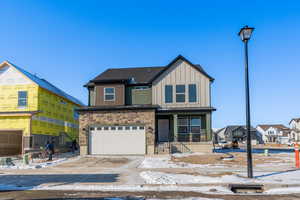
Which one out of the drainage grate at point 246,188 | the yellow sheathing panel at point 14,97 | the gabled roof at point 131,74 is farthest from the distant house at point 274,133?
the drainage grate at point 246,188

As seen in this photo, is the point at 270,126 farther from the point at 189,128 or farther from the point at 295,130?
the point at 189,128

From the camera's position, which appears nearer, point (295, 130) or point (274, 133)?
point (295, 130)

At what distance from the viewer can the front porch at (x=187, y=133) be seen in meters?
20.6

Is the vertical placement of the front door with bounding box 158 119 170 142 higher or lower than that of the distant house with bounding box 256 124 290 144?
higher

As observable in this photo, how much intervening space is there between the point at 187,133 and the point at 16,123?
16.4m

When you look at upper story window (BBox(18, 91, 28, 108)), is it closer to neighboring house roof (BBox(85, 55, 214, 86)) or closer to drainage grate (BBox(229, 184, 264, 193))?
neighboring house roof (BBox(85, 55, 214, 86))

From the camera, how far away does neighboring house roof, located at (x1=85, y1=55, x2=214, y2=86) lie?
2234cm

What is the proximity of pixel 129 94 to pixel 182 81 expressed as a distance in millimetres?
5302

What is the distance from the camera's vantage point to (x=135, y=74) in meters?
25.5

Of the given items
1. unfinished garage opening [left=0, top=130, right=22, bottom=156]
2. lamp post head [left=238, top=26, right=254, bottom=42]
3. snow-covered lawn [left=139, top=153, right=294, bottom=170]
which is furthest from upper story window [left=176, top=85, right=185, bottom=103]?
unfinished garage opening [left=0, top=130, right=22, bottom=156]

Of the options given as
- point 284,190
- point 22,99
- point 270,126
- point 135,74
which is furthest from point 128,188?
point 270,126

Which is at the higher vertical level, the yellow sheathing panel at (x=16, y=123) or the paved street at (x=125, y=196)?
the yellow sheathing panel at (x=16, y=123)

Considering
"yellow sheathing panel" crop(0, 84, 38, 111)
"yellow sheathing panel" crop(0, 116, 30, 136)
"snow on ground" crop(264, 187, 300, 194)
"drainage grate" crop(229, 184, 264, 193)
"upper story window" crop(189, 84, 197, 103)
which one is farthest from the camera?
"yellow sheathing panel" crop(0, 84, 38, 111)

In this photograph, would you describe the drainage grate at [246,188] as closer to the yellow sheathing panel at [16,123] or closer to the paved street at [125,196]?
the paved street at [125,196]
